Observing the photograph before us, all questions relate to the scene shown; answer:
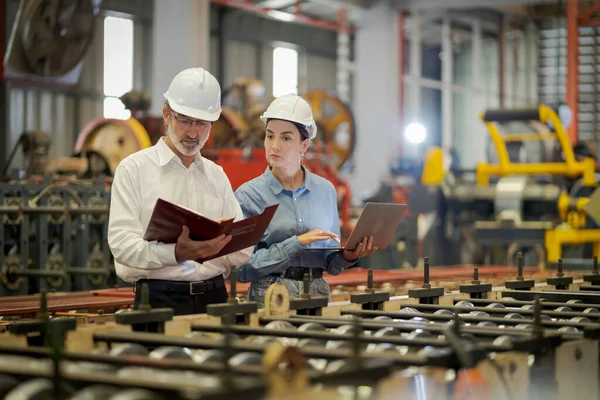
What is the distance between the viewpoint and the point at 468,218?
36.8 ft

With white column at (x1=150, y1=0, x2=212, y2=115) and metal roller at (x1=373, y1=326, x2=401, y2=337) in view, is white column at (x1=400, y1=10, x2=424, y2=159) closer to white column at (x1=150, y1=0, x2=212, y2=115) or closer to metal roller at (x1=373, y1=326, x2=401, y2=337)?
white column at (x1=150, y1=0, x2=212, y2=115)

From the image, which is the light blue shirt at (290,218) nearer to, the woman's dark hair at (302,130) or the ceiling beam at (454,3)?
the woman's dark hair at (302,130)

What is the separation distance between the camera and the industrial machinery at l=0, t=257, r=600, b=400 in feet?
5.24

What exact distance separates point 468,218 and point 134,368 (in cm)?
973

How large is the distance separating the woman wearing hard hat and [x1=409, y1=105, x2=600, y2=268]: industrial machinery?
4.63 m

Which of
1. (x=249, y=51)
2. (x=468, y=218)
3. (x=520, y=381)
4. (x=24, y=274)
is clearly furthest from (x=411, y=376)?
(x=249, y=51)

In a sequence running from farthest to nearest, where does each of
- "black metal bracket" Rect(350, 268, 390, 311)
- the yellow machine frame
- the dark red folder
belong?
the yellow machine frame → "black metal bracket" Rect(350, 268, 390, 311) → the dark red folder

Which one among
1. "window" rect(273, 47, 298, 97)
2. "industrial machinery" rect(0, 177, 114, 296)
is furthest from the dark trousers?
"window" rect(273, 47, 298, 97)

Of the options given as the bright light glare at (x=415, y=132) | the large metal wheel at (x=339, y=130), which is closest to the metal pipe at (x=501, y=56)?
the bright light glare at (x=415, y=132)

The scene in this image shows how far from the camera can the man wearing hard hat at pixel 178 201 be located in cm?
294

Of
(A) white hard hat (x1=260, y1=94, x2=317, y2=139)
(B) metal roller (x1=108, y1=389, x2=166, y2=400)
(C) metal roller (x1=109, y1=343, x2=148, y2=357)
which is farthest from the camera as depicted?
(A) white hard hat (x1=260, y1=94, x2=317, y2=139)

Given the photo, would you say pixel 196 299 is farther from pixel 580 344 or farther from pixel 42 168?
pixel 42 168

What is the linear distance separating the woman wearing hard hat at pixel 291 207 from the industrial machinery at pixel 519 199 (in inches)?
182

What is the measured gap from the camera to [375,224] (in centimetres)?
354
